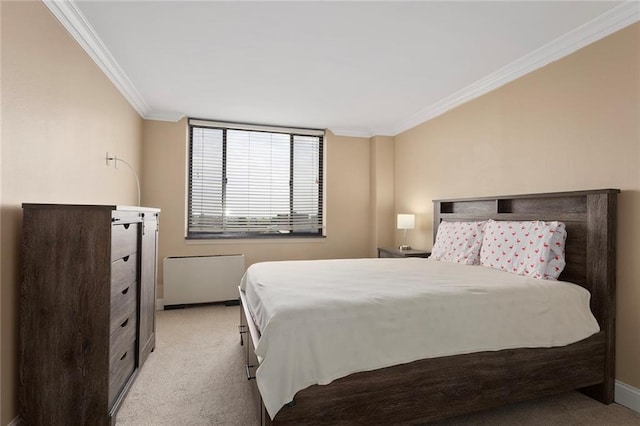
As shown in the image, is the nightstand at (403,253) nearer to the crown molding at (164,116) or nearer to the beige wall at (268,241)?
the beige wall at (268,241)

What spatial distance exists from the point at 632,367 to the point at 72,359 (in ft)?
10.9

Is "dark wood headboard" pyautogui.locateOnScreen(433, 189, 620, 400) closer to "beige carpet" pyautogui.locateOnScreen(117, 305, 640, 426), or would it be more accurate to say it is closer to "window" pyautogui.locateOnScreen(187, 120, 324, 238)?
"beige carpet" pyautogui.locateOnScreen(117, 305, 640, 426)

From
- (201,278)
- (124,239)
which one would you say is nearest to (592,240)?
(124,239)

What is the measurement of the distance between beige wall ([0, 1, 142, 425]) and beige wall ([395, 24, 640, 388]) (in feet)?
11.7

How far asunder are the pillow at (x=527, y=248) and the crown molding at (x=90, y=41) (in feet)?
11.4

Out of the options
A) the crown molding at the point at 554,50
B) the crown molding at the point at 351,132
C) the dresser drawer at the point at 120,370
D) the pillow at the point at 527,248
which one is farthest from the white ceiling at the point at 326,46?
the dresser drawer at the point at 120,370

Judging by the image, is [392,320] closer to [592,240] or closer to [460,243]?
[592,240]

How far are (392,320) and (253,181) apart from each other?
3.53 meters

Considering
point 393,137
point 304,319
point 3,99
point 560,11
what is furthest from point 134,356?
point 393,137

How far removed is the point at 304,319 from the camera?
1536mm

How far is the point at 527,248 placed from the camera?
7.87 feet

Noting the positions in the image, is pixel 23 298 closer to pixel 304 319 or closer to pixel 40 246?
pixel 40 246

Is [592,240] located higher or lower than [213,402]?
higher

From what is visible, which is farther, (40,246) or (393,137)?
(393,137)
